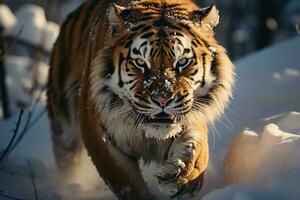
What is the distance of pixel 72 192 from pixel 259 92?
1.94 meters

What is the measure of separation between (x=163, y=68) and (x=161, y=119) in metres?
0.29

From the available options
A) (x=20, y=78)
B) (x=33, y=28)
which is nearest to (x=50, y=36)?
(x=33, y=28)

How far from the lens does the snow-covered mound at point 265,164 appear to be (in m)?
3.44

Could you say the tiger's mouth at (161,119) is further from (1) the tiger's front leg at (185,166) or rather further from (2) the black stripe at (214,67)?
(2) the black stripe at (214,67)

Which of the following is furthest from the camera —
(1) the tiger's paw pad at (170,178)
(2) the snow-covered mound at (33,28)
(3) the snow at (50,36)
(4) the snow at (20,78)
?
(3) the snow at (50,36)

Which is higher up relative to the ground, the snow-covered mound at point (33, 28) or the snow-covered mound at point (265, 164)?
the snow-covered mound at point (265, 164)

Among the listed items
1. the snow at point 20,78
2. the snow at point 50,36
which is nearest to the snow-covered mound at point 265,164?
the snow at point 20,78

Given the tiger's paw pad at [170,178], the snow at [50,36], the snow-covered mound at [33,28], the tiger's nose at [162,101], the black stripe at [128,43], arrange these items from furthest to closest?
the snow at [50,36] < the snow-covered mound at [33,28] < the black stripe at [128,43] < the tiger's paw pad at [170,178] < the tiger's nose at [162,101]

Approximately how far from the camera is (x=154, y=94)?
12.5 ft

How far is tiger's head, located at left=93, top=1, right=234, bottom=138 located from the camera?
3902 millimetres

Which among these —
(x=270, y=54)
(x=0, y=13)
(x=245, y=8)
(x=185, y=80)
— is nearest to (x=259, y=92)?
(x=270, y=54)

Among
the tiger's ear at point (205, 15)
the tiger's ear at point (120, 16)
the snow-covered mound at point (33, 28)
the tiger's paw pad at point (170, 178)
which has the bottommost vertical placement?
the snow-covered mound at point (33, 28)

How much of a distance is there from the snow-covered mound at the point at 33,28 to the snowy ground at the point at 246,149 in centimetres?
344

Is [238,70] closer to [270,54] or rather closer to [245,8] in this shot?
[270,54]
